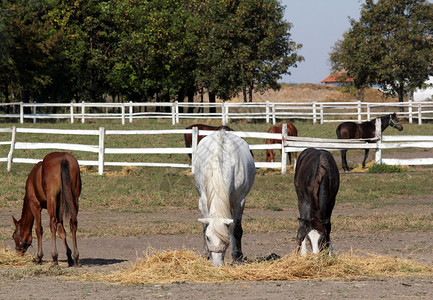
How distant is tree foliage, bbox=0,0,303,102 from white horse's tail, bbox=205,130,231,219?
1335 inches

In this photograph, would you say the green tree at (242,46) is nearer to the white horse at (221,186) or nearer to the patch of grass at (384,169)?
the patch of grass at (384,169)

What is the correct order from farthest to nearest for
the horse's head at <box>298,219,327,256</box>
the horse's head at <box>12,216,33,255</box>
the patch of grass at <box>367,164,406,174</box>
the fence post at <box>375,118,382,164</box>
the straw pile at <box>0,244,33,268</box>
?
the fence post at <box>375,118,382,164</box> < the patch of grass at <box>367,164,406,174</box> < the horse's head at <box>12,216,33,255</box> < the straw pile at <box>0,244,33,268</box> < the horse's head at <box>298,219,327,256</box>

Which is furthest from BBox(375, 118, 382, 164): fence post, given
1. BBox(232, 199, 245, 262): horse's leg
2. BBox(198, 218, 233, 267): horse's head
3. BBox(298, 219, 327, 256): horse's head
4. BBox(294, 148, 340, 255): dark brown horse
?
BBox(198, 218, 233, 267): horse's head

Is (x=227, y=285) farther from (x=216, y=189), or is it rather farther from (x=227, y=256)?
(x=227, y=256)

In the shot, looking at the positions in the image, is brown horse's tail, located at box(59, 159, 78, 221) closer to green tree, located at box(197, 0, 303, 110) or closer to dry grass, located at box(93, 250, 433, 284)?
dry grass, located at box(93, 250, 433, 284)

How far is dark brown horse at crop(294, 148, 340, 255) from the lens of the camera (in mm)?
7777

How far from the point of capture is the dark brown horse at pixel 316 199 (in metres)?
7.78

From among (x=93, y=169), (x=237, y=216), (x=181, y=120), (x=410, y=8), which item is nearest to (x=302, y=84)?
(x=410, y=8)

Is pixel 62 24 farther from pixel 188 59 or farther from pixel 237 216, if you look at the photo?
pixel 237 216

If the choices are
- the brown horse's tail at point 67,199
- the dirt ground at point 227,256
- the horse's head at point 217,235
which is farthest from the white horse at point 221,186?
the brown horse's tail at point 67,199

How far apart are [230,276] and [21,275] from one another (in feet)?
8.65

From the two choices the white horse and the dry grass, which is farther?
the dry grass

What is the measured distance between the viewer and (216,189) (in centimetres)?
758

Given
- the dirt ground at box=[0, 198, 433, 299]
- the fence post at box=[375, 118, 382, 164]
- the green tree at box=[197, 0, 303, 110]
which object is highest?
the green tree at box=[197, 0, 303, 110]
